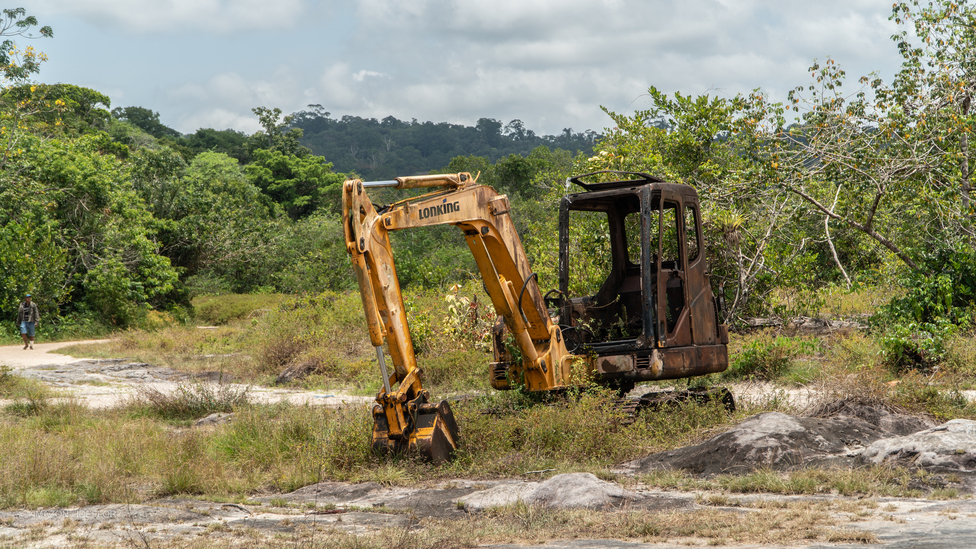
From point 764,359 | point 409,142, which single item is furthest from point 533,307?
point 409,142

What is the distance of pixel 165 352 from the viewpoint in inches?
821

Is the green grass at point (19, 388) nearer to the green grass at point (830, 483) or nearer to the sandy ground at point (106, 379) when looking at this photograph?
the sandy ground at point (106, 379)

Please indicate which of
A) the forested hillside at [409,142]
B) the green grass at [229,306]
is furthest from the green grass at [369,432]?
the forested hillside at [409,142]

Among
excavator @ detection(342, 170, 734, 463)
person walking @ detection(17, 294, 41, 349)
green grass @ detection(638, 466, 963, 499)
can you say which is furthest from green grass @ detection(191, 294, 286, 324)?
green grass @ detection(638, 466, 963, 499)

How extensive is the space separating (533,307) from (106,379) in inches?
451

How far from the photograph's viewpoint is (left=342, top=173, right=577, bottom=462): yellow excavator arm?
7.62 metres

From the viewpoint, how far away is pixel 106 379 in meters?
16.7

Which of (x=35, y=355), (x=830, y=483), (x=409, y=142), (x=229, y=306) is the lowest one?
(x=830, y=483)

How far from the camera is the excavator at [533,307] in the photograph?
7.71 metres

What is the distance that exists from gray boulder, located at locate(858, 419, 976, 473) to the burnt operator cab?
2.24 meters

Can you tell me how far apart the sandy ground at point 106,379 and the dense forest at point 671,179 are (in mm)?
4796

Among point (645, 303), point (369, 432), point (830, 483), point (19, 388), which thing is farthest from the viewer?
point (19, 388)

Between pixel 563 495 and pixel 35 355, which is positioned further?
pixel 35 355

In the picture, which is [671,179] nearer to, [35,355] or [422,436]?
[422,436]
